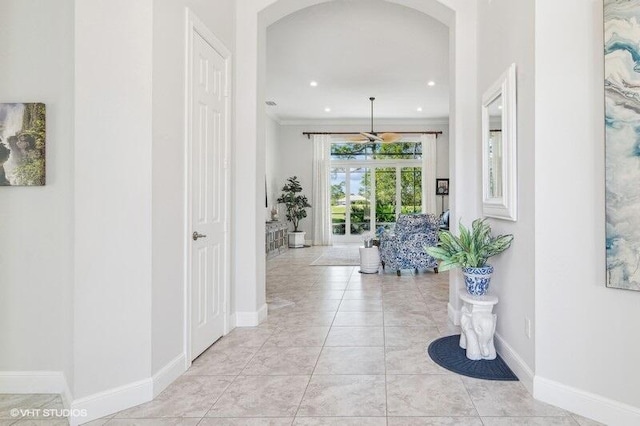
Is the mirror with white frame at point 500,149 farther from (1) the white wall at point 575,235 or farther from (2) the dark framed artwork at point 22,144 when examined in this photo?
(2) the dark framed artwork at point 22,144

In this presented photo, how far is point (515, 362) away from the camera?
8.13 ft

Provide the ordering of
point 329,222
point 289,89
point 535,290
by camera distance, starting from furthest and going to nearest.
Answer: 1. point 329,222
2. point 289,89
3. point 535,290

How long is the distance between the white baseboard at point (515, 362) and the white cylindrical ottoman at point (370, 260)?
3.35 m

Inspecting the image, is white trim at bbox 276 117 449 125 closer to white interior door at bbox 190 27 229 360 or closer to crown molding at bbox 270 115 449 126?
crown molding at bbox 270 115 449 126

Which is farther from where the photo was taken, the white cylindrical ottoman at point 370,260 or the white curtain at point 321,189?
the white curtain at point 321,189

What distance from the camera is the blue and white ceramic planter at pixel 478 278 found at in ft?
8.60

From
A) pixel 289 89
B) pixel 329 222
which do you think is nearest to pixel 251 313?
pixel 289 89

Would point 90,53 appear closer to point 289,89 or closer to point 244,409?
point 244,409

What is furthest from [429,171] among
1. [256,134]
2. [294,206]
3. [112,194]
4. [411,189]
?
[112,194]

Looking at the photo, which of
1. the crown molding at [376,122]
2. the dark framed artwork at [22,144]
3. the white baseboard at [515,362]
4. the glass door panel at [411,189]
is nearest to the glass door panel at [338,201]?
the crown molding at [376,122]

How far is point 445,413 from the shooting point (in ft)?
6.66

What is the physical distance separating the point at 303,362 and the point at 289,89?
621 centimetres

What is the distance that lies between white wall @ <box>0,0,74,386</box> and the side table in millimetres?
2634

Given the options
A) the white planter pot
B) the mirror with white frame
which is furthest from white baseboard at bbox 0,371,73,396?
the white planter pot
